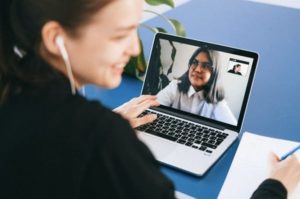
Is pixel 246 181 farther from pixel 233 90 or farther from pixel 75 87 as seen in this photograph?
pixel 75 87

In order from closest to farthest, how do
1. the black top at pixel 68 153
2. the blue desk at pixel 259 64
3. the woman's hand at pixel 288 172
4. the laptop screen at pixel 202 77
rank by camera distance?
the black top at pixel 68 153 → the woman's hand at pixel 288 172 → the blue desk at pixel 259 64 → the laptop screen at pixel 202 77

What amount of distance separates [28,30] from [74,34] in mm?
66

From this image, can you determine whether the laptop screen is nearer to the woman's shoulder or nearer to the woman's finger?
the woman's finger

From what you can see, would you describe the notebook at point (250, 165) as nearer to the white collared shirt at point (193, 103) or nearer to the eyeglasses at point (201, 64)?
the white collared shirt at point (193, 103)

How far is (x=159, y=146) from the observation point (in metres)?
0.96

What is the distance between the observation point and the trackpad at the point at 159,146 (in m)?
0.93

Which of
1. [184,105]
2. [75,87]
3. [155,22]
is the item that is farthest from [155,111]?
[155,22]

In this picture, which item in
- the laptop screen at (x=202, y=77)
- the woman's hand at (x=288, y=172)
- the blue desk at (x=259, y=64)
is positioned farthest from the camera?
the laptop screen at (x=202, y=77)

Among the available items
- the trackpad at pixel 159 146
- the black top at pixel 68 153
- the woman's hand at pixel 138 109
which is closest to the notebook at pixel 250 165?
the trackpad at pixel 159 146

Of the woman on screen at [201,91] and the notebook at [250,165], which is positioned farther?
the woman on screen at [201,91]

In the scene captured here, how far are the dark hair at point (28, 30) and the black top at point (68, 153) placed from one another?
5 centimetres

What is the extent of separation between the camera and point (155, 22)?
5.50 feet

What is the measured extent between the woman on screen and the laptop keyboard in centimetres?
4

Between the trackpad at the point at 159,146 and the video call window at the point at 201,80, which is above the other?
the video call window at the point at 201,80
